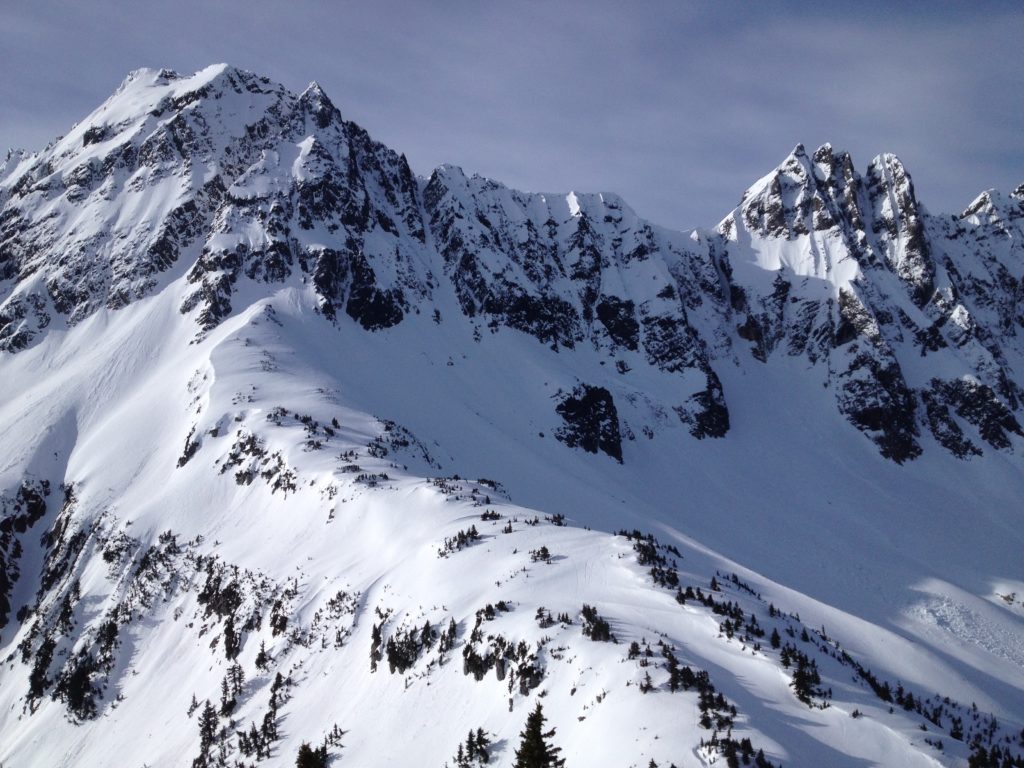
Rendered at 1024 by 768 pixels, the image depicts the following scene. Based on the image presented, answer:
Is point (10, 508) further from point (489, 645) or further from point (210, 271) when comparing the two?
point (489, 645)

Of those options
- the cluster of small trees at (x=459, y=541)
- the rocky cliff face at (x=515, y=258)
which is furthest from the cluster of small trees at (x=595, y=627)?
the rocky cliff face at (x=515, y=258)

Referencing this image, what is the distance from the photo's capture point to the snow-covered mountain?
20547mm

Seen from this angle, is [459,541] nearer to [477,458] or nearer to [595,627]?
[595,627]

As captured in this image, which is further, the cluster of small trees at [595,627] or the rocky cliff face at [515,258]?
the rocky cliff face at [515,258]

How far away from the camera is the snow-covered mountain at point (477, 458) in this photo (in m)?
20.5

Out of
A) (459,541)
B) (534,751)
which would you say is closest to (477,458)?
(459,541)

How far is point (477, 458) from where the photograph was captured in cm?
7156

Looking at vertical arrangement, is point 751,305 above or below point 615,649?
above

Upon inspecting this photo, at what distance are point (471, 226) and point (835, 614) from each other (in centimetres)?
9514

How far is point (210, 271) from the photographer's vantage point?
284 feet

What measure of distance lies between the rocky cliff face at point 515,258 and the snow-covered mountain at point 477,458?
0.70 meters

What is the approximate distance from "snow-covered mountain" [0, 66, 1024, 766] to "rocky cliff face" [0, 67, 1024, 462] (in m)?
0.70

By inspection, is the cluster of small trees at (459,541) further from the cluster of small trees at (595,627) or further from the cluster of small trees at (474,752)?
the cluster of small trees at (474,752)

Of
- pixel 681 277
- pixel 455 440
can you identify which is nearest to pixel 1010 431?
pixel 681 277
